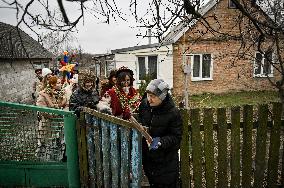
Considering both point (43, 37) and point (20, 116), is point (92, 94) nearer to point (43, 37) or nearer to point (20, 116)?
point (20, 116)

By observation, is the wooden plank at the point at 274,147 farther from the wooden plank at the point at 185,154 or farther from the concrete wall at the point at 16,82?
the concrete wall at the point at 16,82

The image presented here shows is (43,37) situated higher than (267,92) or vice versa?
(43,37)

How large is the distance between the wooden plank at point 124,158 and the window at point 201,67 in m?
14.6

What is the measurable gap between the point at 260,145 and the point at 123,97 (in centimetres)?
218

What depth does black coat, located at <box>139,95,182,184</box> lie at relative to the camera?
3.32 metres

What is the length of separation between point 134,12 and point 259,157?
2820 millimetres

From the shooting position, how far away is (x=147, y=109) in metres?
3.49

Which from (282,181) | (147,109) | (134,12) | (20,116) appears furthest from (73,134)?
(282,181)

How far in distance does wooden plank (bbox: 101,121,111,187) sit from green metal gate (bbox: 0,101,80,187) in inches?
23.1

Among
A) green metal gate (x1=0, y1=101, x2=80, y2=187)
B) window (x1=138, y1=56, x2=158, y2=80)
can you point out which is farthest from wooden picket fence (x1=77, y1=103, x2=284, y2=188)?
window (x1=138, y1=56, x2=158, y2=80)

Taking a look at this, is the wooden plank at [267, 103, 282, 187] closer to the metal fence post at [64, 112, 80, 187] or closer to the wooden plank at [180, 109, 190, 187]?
the wooden plank at [180, 109, 190, 187]

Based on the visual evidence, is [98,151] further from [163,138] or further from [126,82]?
[126,82]

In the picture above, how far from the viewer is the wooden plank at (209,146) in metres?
4.13

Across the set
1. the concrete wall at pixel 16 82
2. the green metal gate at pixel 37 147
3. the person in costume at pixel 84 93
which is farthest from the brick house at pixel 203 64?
the green metal gate at pixel 37 147
